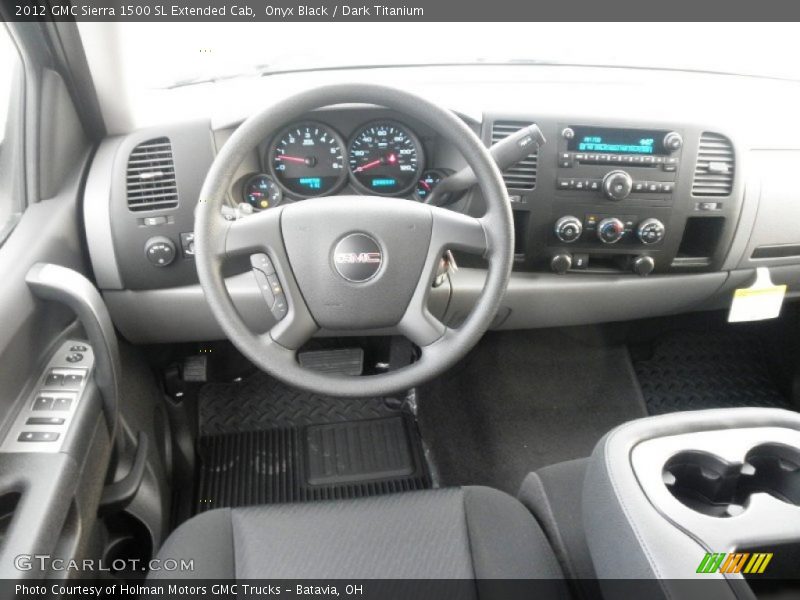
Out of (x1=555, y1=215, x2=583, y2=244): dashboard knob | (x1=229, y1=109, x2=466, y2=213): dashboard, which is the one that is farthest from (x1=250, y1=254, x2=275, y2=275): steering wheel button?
(x1=555, y1=215, x2=583, y2=244): dashboard knob

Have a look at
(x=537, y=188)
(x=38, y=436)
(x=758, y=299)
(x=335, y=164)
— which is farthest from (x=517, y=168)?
(x=38, y=436)

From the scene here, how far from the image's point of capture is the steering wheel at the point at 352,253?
1.15 m

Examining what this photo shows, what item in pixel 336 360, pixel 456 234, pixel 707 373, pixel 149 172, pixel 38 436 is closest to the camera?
pixel 38 436

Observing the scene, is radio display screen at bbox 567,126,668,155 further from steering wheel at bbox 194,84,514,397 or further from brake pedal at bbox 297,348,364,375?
brake pedal at bbox 297,348,364,375

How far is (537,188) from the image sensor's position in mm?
1562

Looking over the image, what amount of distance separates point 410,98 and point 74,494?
2.79 ft

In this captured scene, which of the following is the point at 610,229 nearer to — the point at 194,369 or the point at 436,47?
the point at 436,47

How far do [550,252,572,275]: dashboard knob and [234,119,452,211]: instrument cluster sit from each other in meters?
0.33

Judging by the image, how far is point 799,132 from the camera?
5.55ft

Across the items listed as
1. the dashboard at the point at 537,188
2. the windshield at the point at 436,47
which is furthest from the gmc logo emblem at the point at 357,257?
the windshield at the point at 436,47

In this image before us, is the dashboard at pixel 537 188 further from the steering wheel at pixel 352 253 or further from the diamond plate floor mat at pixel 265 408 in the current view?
the diamond plate floor mat at pixel 265 408

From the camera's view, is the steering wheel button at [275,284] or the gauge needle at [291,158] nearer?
the steering wheel button at [275,284]

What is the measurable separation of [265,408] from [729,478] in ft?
4.51

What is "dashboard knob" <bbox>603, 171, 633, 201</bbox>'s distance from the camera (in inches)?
60.2
